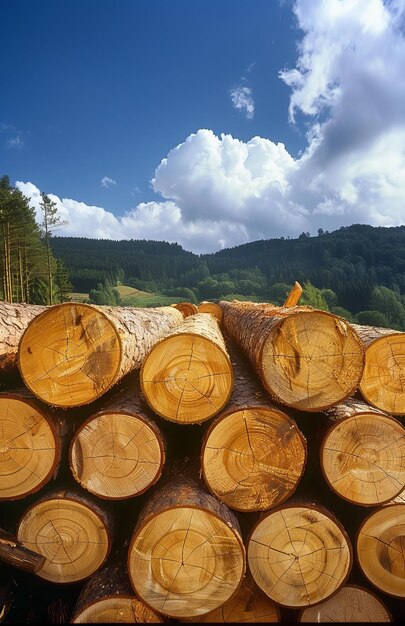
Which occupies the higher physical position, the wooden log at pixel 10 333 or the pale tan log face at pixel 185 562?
the wooden log at pixel 10 333

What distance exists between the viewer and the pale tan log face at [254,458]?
232cm

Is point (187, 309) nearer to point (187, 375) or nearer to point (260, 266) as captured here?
point (187, 375)

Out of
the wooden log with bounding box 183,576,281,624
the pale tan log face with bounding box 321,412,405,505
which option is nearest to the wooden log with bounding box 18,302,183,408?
the pale tan log face with bounding box 321,412,405,505

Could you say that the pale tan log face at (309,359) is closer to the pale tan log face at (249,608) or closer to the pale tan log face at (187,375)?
the pale tan log face at (187,375)

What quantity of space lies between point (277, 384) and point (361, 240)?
13076 centimetres

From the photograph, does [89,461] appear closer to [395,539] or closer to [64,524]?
[64,524]

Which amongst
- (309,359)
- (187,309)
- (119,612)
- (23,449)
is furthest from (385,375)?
(187,309)

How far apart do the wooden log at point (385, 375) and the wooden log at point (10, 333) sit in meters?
2.90

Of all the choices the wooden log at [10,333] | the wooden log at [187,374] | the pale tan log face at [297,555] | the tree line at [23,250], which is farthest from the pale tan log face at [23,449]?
the tree line at [23,250]

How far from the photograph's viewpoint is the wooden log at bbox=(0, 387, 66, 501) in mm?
2402

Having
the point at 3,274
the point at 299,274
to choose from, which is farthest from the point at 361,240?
the point at 3,274

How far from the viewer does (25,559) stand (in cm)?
241

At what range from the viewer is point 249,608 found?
8.29ft

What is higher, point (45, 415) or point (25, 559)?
point (45, 415)
